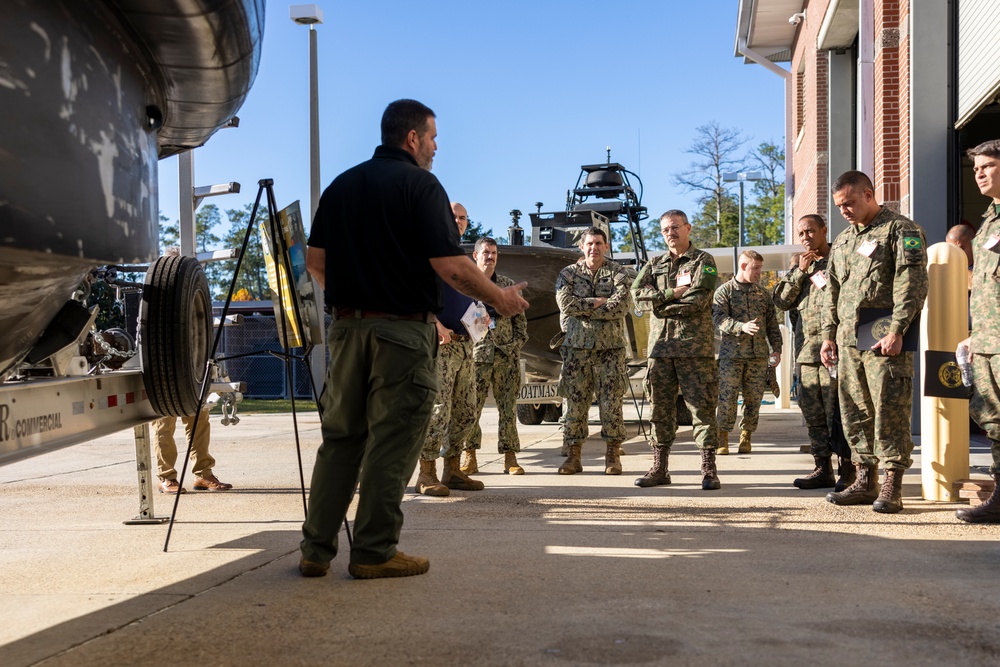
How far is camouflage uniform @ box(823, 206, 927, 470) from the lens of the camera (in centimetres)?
588

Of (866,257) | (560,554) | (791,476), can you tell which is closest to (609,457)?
(791,476)

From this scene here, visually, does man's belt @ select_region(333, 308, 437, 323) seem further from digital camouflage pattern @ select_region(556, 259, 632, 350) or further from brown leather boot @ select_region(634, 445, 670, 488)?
digital camouflage pattern @ select_region(556, 259, 632, 350)

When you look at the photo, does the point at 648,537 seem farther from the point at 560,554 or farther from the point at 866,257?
the point at 866,257

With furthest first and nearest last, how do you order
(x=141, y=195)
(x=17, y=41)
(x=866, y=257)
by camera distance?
(x=866, y=257) < (x=141, y=195) < (x=17, y=41)

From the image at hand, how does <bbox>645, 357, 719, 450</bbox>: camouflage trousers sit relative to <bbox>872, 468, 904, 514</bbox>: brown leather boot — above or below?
above

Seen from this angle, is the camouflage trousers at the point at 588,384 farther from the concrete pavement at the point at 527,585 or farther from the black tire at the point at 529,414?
the black tire at the point at 529,414

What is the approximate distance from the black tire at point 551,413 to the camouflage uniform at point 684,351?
625 cm

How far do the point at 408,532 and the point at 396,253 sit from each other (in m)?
1.76

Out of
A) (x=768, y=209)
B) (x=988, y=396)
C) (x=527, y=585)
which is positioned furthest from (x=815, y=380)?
(x=768, y=209)

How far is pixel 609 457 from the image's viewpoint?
8086 millimetres

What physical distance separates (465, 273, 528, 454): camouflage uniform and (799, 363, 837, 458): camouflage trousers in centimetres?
231

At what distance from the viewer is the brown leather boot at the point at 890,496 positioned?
585 centimetres

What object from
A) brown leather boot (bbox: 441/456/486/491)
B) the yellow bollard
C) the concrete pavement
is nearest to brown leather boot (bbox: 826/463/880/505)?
the concrete pavement

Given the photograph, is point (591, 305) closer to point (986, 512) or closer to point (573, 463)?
point (573, 463)
